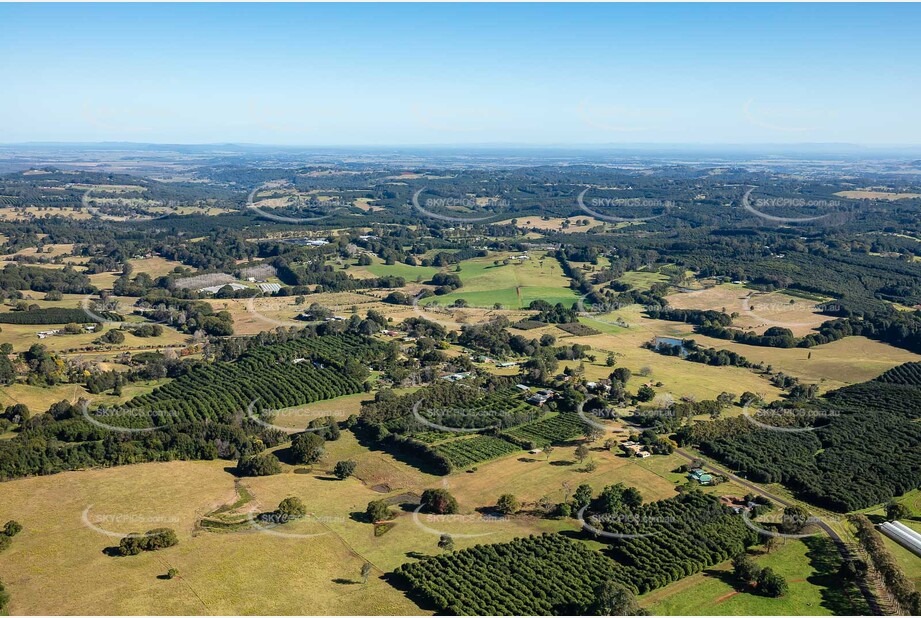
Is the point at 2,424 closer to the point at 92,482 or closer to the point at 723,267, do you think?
the point at 92,482

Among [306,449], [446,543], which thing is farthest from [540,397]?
[446,543]

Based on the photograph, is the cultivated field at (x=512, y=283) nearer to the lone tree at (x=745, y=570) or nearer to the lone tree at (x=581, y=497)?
the lone tree at (x=581, y=497)

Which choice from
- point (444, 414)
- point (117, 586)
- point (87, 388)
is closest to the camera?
point (117, 586)

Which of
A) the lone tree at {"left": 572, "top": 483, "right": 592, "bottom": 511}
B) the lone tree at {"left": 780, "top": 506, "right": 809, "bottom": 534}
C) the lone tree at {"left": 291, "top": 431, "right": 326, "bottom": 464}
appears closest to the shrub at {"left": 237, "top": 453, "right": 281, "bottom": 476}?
the lone tree at {"left": 291, "top": 431, "right": 326, "bottom": 464}

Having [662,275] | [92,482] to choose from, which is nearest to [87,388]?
[92,482]

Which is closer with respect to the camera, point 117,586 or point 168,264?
point 117,586
